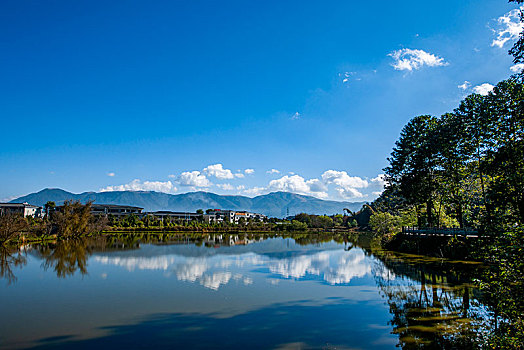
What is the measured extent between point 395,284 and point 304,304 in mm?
7097

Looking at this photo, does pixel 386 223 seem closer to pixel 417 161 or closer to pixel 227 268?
pixel 417 161

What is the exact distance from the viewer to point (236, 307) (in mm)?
13047

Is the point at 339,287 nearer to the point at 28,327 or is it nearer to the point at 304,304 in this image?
the point at 304,304

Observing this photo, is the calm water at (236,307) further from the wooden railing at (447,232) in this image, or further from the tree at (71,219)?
the tree at (71,219)

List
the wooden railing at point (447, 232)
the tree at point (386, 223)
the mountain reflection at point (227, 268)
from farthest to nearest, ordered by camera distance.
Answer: the tree at point (386, 223) < the wooden railing at point (447, 232) < the mountain reflection at point (227, 268)

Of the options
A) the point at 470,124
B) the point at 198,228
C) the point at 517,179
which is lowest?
the point at 198,228

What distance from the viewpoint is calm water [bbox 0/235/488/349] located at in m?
9.64

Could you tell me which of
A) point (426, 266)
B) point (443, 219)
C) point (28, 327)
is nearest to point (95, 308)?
point (28, 327)

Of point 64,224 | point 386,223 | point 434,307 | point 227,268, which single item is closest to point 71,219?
point 64,224

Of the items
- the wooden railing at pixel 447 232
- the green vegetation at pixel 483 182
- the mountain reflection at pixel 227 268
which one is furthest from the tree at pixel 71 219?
the wooden railing at pixel 447 232

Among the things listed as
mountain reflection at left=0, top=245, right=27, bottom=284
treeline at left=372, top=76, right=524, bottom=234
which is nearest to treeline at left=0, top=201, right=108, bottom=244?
mountain reflection at left=0, top=245, right=27, bottom=284

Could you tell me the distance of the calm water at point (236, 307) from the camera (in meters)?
9.64

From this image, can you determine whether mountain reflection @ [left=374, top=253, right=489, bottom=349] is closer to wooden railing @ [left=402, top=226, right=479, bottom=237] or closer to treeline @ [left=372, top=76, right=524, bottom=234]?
treeline @ [left=372, top=76, right=524, bottom=234]

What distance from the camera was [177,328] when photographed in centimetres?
1053
